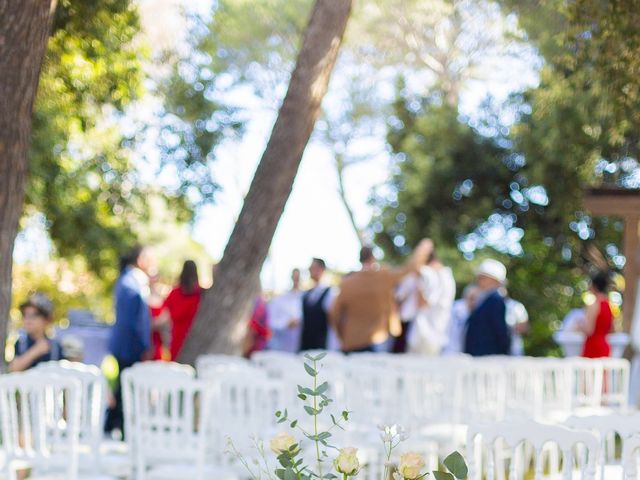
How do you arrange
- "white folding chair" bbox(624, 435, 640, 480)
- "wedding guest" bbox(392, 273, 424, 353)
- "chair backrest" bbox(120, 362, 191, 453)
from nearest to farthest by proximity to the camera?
"white folding chair" bbox(624, 435, 640, 480) < "chair backrest" bbox(120, 362, 191, 453) < "wedding guest" bbox(392, 273, 424, 353)

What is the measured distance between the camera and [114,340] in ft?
34.3

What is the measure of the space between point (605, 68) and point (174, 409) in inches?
124

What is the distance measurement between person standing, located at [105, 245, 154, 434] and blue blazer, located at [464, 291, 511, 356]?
262cm

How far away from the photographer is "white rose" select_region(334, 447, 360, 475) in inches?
113

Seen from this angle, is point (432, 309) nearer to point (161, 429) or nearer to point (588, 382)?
point (588, 382)

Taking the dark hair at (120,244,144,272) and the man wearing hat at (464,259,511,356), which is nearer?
the dark hair at (120,244,144,272)

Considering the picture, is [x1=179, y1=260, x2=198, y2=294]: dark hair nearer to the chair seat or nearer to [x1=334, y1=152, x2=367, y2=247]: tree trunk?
the chair seat

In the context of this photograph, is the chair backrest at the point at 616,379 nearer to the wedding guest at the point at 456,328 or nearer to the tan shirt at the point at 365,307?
the tan shirt at the point at 365,307

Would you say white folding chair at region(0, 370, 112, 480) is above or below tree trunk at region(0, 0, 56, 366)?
below

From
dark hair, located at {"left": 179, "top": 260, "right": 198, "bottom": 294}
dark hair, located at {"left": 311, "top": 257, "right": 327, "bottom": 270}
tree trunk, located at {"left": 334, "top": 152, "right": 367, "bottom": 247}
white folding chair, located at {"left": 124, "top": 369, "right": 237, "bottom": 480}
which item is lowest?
white folding chair, located at {"left": 124, "top": 369, "right": 237, "bottom": 480}

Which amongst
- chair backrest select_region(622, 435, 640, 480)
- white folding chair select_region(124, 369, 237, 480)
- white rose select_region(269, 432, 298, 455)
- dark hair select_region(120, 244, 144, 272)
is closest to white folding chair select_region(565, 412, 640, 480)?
chair backrest select_region(622, 435, 640, 480)

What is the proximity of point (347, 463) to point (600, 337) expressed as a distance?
9.08m

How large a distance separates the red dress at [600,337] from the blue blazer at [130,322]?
3.74 metres

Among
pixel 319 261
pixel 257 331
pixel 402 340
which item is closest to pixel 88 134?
pixel 257 331
